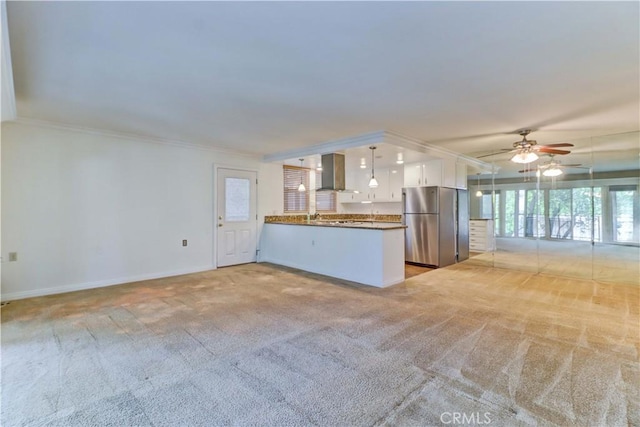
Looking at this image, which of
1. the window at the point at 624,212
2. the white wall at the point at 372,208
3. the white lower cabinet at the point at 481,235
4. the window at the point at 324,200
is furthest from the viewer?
the white lower cabinet at the point at 481,235

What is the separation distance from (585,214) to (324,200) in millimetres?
5750

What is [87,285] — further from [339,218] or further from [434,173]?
[434,173]

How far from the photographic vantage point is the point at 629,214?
19.2 feet

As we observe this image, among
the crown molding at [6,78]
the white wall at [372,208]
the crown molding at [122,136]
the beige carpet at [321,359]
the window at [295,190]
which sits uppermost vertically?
the crown molding at [122,136]

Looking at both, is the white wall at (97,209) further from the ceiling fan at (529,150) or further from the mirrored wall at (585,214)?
the mirrored wall at (585,214)

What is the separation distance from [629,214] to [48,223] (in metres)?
10.1

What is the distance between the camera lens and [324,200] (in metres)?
8.13

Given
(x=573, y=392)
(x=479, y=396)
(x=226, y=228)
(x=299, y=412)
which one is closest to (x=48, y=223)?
(x=226, y=228)

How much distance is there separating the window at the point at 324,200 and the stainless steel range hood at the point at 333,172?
2.05m

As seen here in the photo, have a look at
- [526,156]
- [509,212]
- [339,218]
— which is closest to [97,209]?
[339,218]

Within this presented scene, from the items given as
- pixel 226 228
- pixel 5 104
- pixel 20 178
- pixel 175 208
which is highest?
pixel 5 104

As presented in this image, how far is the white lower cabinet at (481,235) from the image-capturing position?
836cm

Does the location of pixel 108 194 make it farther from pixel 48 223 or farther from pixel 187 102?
pixel 187 102

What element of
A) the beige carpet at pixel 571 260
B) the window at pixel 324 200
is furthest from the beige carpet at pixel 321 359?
the window at pixel 324 200
